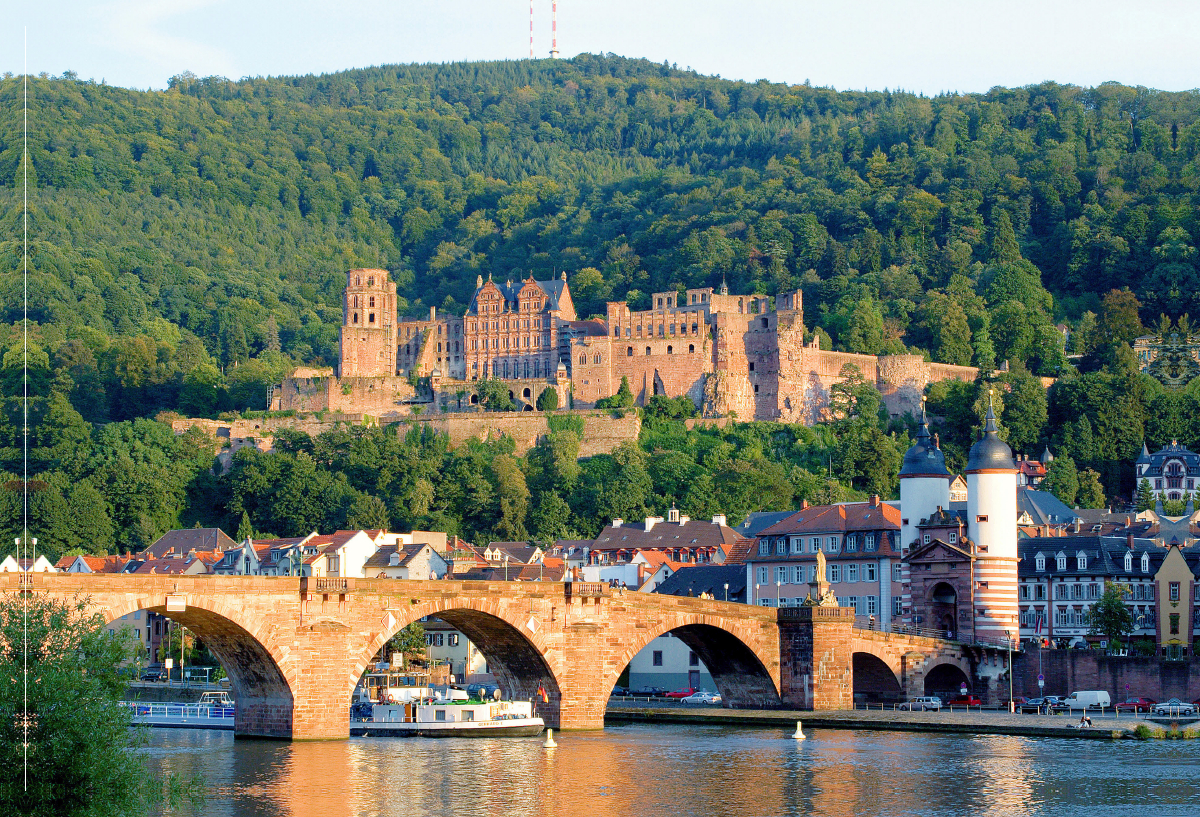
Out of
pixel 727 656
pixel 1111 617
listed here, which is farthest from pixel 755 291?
pixel 727 656

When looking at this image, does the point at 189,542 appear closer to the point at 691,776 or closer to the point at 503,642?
the point at 503,642

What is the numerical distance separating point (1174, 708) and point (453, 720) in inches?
1006

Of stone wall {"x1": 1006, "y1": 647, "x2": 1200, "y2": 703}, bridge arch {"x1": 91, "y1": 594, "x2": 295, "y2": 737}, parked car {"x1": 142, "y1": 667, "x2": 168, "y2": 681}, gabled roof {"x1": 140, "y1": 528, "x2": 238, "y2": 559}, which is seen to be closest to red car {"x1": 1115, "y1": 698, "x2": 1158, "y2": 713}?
stone wall {"x1": 1006, "y1": 647, "x2": 1200, "y2": 703}

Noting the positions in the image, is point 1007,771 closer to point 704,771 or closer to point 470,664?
point 704,771

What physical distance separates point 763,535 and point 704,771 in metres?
32.6

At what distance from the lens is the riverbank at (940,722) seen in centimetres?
5916

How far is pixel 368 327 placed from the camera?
142250mm

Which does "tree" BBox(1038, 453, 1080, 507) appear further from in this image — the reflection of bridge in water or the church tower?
the reflection of bridge in water

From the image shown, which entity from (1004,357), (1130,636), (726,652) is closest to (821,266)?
(1004,357)

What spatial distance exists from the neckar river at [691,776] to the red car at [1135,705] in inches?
337

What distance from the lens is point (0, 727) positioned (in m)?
29.3

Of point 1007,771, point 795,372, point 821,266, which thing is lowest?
point 1007,771

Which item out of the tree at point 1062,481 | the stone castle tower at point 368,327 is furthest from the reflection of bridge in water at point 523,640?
the stone castle tower at point 368,327

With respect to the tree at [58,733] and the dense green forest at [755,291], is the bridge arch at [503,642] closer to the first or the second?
the tree at [58,733]
